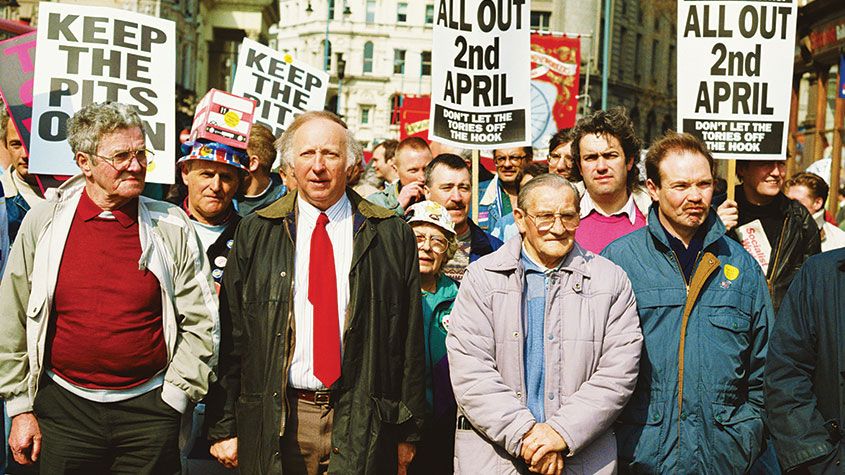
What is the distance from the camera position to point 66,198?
484cm

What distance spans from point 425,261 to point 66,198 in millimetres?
1869

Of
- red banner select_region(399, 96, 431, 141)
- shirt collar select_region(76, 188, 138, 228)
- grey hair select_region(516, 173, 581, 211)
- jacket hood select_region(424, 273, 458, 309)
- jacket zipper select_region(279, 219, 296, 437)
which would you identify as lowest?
jacket zipper select_region(279, 219, 296, 437)

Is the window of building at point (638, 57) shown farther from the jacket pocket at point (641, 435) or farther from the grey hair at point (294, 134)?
the jacket pocket at point (641, 435)

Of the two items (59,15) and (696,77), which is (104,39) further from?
(696,77)

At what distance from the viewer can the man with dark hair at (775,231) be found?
6820 mm

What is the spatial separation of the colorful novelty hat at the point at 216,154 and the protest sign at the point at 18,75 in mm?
1316

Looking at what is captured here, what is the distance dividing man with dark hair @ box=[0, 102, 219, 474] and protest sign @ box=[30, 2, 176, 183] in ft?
5.89

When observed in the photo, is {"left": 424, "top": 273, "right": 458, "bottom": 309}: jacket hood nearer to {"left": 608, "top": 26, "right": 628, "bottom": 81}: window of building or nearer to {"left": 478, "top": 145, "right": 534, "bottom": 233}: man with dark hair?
{"left": 478, "top": 145, "right": 534, "bottom": 233}: man with dark hair

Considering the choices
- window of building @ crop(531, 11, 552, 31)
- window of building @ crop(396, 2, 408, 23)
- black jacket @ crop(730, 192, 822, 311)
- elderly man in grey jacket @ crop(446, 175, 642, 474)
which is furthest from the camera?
window of building @ crop(396, 2, 408, 23)

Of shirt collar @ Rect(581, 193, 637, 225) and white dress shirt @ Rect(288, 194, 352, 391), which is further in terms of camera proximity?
shirt collar @ Rect(581, 193, 637, 225)

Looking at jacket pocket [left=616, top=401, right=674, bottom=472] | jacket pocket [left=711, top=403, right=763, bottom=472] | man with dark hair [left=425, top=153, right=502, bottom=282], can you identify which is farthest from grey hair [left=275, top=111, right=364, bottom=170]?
jacket pocket [left=711, top=403, right=763, bottom=472]

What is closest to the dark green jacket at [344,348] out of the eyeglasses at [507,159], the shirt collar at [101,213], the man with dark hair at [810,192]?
the shirt collar at [101,213]

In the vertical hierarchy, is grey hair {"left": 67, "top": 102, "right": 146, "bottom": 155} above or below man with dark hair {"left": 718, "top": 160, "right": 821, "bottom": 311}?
above

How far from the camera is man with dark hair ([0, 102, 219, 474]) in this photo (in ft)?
15.2
